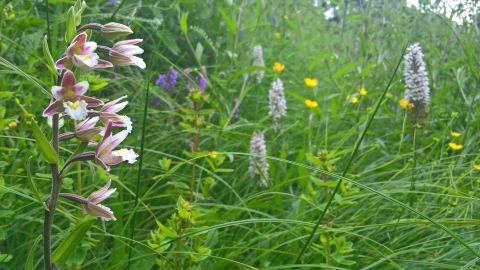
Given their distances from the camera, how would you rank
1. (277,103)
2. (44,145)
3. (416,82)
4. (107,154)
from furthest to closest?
(277,103) < (416,82) < (107,154) < (44,145)

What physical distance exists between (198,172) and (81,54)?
4.91 ft

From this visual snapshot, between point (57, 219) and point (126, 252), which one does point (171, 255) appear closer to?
point (126, 252)

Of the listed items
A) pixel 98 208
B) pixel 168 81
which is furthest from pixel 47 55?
pixel 168 81

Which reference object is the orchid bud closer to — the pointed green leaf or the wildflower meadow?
the wildflower meadow

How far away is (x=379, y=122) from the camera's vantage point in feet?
10.6

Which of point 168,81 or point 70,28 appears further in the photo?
point 168,81

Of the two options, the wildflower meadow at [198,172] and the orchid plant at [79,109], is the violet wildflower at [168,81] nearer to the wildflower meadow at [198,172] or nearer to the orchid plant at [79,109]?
the wildflower meadow at [198,172]

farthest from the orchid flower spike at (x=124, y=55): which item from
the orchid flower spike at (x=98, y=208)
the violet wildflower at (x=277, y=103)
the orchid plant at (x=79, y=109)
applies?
the violet wildflower at (x=277, y=103)

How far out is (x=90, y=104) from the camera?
38.3 inches

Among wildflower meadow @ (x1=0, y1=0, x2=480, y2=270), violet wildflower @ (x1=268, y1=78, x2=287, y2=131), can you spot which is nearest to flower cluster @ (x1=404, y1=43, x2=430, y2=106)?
wildflower meadow @ (x1=0, y1=0, x2=480, y2=270)

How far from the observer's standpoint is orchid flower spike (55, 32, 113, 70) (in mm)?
894

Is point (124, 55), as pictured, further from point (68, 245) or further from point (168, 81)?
point (168, 81)

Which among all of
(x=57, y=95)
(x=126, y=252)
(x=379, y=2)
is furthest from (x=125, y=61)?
(x=379, y=2)

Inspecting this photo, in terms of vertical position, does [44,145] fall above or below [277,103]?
above
